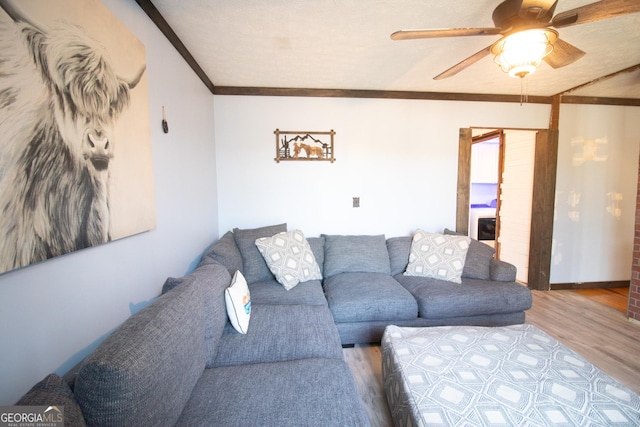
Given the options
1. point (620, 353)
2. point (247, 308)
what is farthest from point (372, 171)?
point (620, 353)

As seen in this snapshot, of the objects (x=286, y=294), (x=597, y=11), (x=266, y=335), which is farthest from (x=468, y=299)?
(x=597, y=11)

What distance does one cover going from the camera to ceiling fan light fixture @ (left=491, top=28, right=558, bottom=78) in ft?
3.96

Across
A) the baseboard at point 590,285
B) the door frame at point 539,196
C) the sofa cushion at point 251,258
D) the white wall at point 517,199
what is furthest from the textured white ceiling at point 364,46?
the baseboard at point 590,285

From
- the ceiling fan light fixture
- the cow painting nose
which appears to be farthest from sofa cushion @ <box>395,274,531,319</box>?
the cow painting nose

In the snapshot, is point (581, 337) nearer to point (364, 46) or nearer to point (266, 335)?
point (266, 335)

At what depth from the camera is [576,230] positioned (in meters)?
3.06

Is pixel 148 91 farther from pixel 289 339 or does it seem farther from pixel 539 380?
pixel 539 380

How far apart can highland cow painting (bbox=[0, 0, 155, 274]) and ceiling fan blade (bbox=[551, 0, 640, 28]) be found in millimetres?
2047

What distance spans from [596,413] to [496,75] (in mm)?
2709

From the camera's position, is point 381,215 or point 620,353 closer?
point 620,353

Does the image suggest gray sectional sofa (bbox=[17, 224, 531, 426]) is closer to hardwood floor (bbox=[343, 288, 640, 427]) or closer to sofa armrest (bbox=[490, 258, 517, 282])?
sofa armrest (bbox=[490, 258, 517, 282])

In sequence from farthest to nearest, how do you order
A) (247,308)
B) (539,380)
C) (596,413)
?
(247,308) < (539,380) < (596,413)

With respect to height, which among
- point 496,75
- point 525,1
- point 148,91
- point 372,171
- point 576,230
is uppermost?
point 496,75

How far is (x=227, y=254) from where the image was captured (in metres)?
2.00
